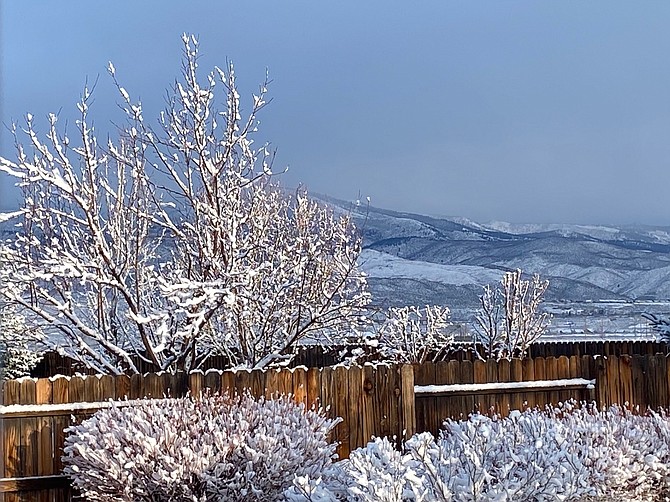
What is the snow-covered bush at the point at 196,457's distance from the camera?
A: 5543mm

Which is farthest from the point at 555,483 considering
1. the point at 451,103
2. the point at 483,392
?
the point at 451,103

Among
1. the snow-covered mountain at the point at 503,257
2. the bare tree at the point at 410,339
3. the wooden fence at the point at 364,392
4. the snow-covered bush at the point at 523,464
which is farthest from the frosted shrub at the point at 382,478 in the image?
the snow-covered mountain at the point at 503,257

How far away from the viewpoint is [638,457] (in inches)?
196

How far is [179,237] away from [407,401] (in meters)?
3.27

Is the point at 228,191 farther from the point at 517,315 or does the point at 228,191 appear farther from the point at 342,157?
the point at 342,157

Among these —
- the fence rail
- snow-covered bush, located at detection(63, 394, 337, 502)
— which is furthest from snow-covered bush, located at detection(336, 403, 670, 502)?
the fence rail

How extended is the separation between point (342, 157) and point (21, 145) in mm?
17773

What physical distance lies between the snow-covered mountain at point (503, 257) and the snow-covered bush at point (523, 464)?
59.8 m

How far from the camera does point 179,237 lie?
927cm

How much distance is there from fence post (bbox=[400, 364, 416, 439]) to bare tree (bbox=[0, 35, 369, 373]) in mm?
1755

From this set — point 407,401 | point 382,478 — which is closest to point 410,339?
point 407,401

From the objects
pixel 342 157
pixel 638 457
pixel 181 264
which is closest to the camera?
pixel 638 457

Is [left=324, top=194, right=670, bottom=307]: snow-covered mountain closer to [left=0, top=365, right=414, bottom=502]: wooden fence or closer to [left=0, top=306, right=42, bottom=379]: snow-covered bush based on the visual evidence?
[left=0, top=306, right=42, bottom=379]: snow-covered bush

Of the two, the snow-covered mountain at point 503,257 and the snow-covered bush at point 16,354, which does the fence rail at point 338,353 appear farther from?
the snow-covered mountain at point 503,257
